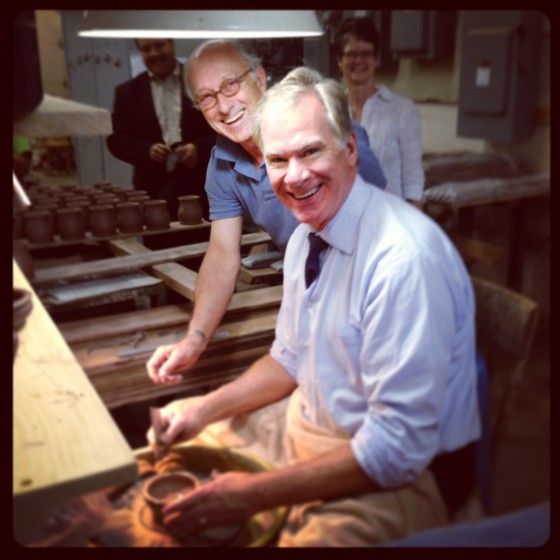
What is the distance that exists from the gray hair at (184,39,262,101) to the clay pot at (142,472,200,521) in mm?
736

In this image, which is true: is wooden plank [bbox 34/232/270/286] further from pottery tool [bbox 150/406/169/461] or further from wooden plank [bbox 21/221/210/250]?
pottery tool [bbox 150/406/169/461]

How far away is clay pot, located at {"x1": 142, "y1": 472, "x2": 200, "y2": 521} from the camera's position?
1.13 meters

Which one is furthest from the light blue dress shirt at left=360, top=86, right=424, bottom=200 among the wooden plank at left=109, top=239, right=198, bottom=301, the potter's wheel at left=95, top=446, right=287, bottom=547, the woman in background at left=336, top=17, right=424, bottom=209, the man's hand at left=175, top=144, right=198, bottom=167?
the potter's wheel at left=95, top=446, right=287, bottom=547

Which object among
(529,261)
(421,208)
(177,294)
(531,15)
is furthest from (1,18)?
(529,261)

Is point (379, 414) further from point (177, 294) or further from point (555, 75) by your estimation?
point (555, 75)

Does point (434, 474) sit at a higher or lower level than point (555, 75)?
lower

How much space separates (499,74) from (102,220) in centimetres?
87

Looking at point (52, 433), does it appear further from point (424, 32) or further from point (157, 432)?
point (424, 32)

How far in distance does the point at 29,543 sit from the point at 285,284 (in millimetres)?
677

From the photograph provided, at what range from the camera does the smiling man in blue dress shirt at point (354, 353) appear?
1042mm

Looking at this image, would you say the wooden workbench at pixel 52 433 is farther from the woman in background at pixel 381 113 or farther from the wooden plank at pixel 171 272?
the woman in background at pixel 381 113

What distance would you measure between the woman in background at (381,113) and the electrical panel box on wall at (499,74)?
0.46 ft

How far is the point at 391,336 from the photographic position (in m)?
1.04

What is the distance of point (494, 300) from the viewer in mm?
1125
